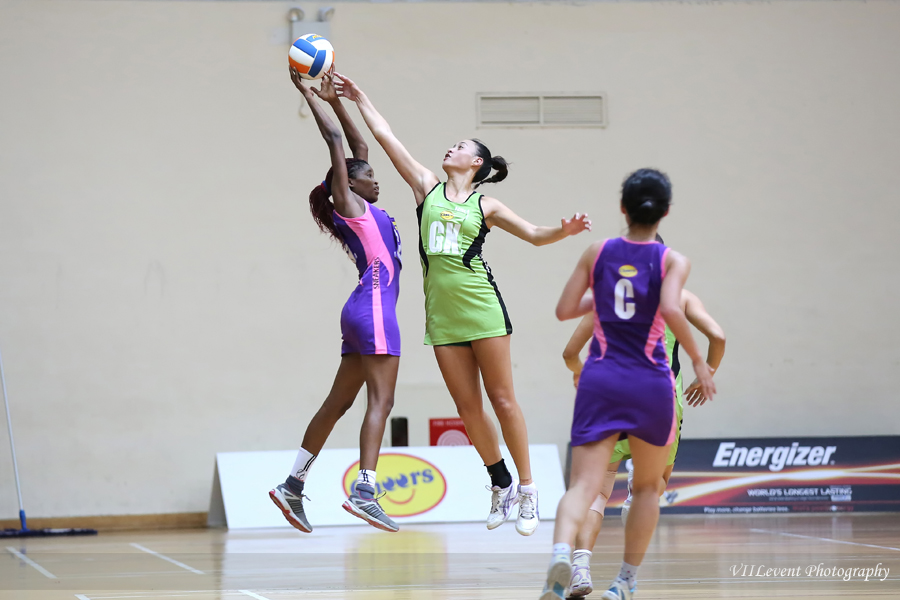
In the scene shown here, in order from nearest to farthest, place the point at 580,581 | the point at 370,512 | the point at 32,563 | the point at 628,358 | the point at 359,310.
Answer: the point at 628,358, the point at 580,581, the point at 370,512, the point at 359,310, the point at 32,563

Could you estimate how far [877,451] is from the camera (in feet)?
28.2

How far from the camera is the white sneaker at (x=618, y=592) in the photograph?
10.3 ft

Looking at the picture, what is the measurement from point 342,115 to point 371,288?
0.83 m

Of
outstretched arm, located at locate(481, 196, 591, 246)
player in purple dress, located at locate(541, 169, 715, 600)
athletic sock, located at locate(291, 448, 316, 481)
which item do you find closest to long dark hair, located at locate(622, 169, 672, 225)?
player in purple dress, located at locate(541, 169, 715, 600)

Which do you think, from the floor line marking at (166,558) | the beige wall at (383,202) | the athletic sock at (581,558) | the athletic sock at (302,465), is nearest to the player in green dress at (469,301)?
the athletic sock at (581,558)

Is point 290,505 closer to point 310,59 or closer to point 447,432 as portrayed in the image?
point 310,59

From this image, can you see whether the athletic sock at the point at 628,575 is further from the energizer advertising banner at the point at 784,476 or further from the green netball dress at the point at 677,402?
the energizer advertising banner at the point at 784,476

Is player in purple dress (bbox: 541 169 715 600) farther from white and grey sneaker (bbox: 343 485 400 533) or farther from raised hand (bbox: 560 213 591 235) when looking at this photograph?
white and grey sneaker (bbox: 343 485 400 533)

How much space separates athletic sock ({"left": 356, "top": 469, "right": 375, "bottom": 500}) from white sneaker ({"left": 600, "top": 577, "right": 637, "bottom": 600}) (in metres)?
1.31

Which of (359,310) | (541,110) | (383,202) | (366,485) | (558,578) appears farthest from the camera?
(541,110)

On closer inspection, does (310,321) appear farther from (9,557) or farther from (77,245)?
(9,557)

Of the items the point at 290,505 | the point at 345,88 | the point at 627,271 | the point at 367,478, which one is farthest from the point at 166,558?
the point at 627,271

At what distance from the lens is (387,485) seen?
8078 mm

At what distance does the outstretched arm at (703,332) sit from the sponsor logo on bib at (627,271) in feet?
1.97
